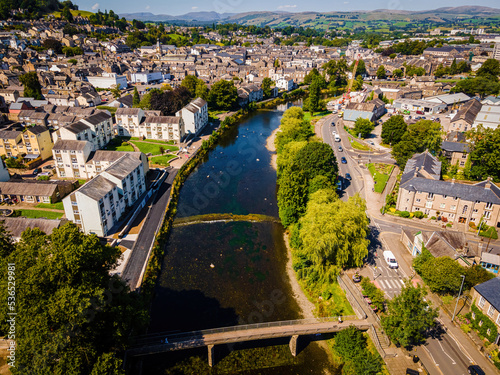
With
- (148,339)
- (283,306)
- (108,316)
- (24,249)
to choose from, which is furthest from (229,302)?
(24,249)

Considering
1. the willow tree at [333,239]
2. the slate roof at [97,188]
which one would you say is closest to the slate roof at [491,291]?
the willow tree at [333,239]

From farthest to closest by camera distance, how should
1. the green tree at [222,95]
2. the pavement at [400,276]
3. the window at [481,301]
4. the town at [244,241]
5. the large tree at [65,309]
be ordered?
the green tree at [222,95] < the window at [481,301] < the pavement at [400,276] < the town at [244,241] < the large tree at [65,309]

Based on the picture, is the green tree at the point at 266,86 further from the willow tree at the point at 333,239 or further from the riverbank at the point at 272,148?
the willow tree at the point at 333,239

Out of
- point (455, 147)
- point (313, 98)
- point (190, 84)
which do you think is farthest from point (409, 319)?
point (190, 84)

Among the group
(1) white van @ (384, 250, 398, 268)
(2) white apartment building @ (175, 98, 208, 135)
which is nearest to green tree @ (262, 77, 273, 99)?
(2) white apartment building @ (175, 98, 208, 135)

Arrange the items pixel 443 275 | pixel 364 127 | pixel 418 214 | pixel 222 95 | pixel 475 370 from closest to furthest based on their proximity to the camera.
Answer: pixel 475 370, pixel 443 275, pixel 418 214, pixel 364 127, pixel 222 95

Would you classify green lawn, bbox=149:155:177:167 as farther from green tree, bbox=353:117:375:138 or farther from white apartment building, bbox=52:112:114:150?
green tree, bbox=353:117:375:138

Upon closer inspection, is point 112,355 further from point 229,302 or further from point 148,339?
point 229,302

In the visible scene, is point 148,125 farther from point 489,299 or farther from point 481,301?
point 489,299
